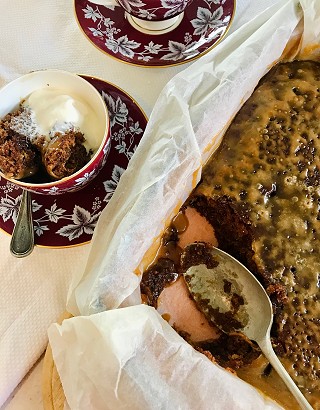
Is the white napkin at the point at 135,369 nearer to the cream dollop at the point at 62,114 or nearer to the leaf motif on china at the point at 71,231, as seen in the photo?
the leaf motif on china at the point at 71,231

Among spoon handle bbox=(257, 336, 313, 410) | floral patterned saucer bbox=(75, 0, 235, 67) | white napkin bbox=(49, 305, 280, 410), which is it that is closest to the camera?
white napkin bbox=(49, 305, 280, 410)

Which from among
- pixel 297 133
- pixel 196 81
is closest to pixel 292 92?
pixel 297 133

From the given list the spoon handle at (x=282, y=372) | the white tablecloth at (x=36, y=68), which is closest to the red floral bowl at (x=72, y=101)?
the white tablecloth at (x=36, y=68)

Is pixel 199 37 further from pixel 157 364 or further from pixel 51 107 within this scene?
pixel 157 364

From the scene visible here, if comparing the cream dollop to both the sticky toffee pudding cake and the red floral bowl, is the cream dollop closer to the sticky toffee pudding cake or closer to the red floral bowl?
the red floral bowl

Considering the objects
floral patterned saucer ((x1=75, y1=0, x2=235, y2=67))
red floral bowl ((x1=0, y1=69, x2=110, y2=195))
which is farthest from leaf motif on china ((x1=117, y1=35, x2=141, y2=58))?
red floral bowl ((x1=0, y1=69, x2=110, y2=195))
